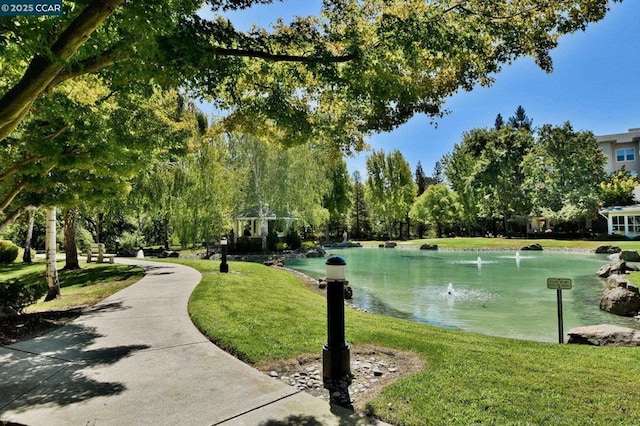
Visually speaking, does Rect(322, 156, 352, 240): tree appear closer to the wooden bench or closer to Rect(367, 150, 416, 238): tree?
Rect(367, 150, 416, 238): tree

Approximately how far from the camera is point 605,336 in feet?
21.2

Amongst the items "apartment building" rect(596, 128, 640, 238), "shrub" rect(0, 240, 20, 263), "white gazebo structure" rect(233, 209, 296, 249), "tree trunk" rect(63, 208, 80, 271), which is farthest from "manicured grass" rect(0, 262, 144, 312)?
"apartment building" rect(596, 128, 640, 238)

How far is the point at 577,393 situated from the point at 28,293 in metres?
9.20

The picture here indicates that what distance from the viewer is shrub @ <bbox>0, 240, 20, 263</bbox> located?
22.3 meters

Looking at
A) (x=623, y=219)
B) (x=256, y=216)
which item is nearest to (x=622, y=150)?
(x=623, y=219)

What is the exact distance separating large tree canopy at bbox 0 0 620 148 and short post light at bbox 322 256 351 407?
239cm

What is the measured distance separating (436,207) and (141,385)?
4880cm

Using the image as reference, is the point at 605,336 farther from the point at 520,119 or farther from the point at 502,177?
the point at 520,119

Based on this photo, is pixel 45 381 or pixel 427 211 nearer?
pixel 45 381

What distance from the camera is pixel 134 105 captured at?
8719 millimetres

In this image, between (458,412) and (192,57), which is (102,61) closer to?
(192,57)

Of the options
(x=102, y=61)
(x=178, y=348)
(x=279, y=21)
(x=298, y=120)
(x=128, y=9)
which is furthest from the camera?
(x=298, y=120)

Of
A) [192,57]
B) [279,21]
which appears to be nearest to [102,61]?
[192,57]

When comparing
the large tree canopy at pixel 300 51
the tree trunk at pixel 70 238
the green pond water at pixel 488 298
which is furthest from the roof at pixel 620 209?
the tree trunk at pixel 70 238
